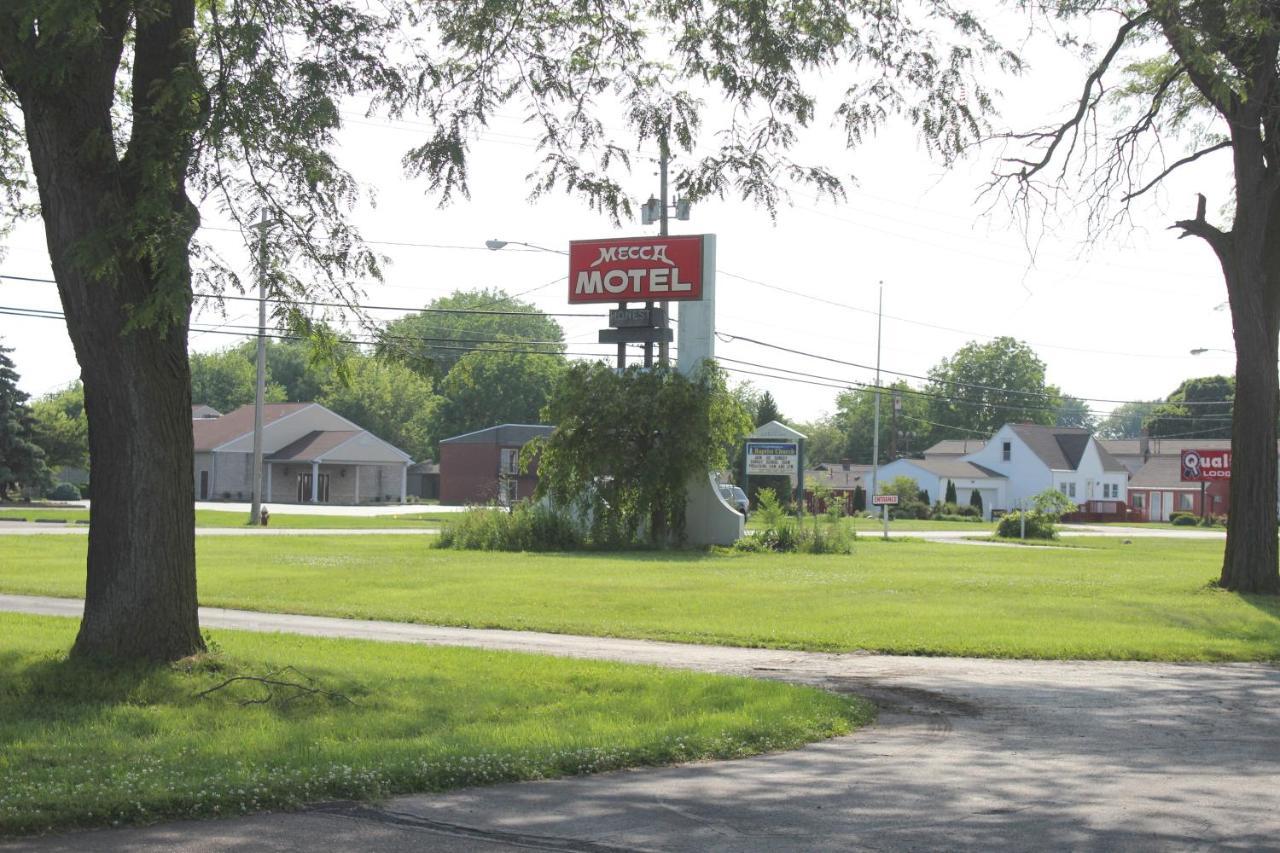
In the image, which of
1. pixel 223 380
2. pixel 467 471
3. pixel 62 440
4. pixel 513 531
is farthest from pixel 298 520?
pixel 223 380

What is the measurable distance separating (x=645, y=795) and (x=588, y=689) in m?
3.99

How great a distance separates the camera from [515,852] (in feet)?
21.4

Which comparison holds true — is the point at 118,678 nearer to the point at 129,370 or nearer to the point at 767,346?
the point at 129,370

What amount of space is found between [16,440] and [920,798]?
62678 millimetres

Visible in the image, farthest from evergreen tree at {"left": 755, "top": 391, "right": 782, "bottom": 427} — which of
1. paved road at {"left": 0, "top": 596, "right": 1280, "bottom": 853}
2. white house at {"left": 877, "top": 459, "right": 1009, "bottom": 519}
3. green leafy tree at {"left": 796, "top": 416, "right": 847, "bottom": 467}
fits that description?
paved road at {"left": 0, "top": 596, "right": 1280, "bottom": 853}

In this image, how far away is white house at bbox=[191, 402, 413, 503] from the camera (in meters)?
82.2

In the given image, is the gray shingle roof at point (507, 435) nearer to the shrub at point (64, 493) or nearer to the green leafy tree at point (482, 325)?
the green leafy tree at point (482, 325)

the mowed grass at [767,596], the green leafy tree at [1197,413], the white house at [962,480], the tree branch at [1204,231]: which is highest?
the green leafy tree at [1197,413]

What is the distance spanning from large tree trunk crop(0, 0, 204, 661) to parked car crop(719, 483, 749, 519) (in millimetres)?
39670

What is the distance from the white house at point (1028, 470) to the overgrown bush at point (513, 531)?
65.4m

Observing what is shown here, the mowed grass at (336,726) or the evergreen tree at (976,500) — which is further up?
the evergreen tree at (976,500)

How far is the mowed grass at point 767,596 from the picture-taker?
17125mm

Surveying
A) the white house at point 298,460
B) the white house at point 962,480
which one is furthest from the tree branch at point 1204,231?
the white house at point 962,480

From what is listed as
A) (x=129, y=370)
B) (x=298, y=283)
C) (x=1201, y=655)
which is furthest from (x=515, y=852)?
(x=1201, y=655)
